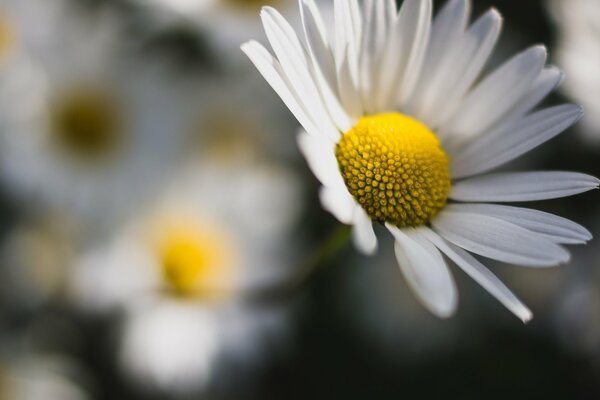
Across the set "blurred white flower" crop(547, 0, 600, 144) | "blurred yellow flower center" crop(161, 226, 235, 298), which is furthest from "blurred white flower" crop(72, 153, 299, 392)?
"blurred white flower" crop(547, 0, 600, 144)

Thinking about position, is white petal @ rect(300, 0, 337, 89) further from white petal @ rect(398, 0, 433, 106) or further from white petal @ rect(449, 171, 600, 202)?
white petal @ rect(449, 171, 600, 202)

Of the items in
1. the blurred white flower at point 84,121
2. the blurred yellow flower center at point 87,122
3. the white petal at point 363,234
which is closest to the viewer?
the white petal at point 363,234

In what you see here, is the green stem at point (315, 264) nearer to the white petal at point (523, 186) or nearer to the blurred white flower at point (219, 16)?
the white petal at point (523, 186)

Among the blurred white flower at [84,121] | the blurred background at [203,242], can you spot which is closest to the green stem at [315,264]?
the blurred background at [203,242]

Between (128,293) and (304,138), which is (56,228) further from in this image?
(304,138)

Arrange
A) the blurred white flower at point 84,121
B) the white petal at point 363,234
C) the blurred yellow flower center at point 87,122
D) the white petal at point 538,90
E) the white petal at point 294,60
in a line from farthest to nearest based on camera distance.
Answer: the blurred yellow flower center at point 87,122
the blurred white flower at point 84,121
the white petal at point 538,90
the white petal at point 294,60
the white petal at point 363,234

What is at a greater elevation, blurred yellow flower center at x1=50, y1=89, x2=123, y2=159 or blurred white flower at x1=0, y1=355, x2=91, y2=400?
blurred yellow flower center at x1=50, y1=89, x2=123, y2=159

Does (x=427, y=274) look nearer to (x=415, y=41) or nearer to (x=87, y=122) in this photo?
(x=415, y=41)
